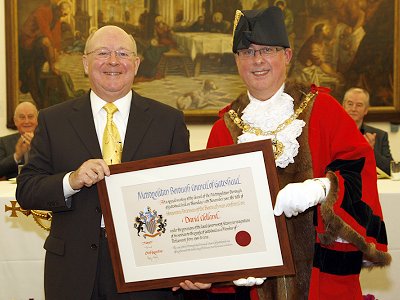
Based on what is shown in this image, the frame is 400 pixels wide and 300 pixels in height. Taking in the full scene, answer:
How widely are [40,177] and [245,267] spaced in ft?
3.10

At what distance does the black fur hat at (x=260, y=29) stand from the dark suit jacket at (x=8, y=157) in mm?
4121

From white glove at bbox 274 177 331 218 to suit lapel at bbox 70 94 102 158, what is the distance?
805mm

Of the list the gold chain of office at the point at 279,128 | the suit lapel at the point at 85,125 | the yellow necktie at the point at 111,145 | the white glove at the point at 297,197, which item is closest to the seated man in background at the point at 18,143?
the suit lapel at the point at 85,125

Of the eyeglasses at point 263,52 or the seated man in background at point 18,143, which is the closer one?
the eyeglasses at point 263,52

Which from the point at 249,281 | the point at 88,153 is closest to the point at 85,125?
the point at 88,153

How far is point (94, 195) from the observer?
9.85ft

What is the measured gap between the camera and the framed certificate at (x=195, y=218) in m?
2.79

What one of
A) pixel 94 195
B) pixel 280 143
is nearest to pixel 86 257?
pixel 94 195

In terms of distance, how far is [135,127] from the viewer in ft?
9.98

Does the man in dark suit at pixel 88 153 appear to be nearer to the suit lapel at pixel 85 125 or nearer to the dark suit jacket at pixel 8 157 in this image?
the suit lapel at pixel 85 125

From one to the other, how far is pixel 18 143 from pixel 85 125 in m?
3.95

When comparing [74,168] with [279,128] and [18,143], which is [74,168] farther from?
[18,143]

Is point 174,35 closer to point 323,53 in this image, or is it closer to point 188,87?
point 188,87

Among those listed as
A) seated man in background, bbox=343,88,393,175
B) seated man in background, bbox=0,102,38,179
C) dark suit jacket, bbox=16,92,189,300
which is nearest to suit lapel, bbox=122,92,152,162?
dark suit jacket, bbox=16,92,189,300
